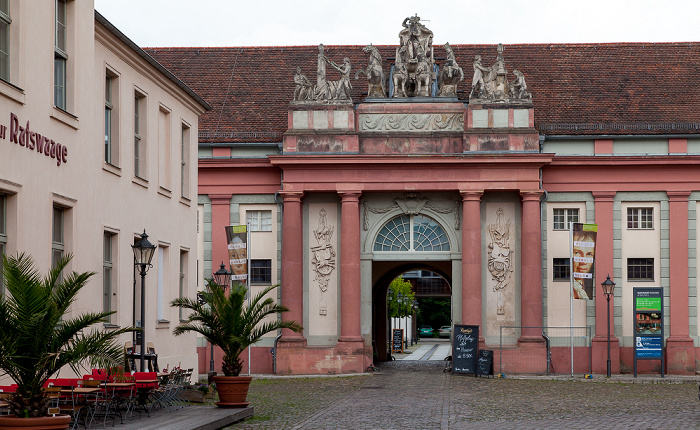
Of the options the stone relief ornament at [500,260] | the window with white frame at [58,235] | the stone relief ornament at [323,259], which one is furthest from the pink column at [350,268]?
the window with white frame at [58,235]

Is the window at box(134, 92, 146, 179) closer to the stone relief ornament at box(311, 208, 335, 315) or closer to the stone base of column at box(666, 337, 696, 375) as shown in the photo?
the stone relief ornament at box(311, 208, 335, 315)

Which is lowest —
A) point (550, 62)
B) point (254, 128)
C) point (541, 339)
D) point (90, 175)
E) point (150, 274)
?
point (541, 339)

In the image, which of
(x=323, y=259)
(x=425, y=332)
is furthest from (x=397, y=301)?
(x=425, y=332)

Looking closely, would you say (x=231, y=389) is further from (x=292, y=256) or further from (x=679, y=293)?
(x=679, y=293)

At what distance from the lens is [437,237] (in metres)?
37.1

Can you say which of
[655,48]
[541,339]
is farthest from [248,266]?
[655,48]

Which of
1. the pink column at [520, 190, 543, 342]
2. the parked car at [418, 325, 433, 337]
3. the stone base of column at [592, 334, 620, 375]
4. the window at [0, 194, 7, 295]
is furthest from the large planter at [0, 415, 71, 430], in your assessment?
the parked car at [418, 325, 433, 337]

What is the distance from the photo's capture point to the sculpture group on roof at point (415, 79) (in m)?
35.9

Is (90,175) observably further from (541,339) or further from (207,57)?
(207,57)

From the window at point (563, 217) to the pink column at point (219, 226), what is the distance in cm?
1100

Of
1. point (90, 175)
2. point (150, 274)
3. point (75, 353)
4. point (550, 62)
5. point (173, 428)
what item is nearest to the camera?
point (75, 353)

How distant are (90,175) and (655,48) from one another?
27.8 m

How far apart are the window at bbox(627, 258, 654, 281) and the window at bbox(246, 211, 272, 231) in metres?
12.1

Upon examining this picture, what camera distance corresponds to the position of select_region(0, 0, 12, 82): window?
52.3 ft
